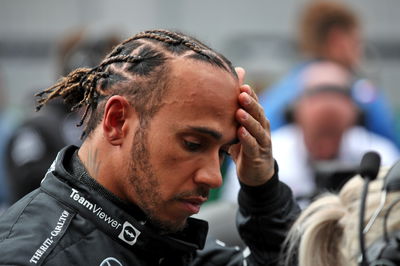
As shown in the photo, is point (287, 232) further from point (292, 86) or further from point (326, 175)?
point (292, 86)

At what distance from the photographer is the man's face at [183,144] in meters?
2.12

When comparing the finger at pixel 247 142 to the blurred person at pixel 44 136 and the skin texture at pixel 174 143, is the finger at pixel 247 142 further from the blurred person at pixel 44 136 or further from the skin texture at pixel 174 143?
the blurred person at pixel 44 136

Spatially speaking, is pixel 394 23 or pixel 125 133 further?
pixel 394 23

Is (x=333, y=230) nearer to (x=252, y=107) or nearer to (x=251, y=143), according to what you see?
(x=251, y=143)

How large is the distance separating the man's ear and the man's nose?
202mm

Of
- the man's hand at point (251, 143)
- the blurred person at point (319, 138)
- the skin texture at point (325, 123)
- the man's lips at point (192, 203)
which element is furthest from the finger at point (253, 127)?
the skin texture at point (325, 123)

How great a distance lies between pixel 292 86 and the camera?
5.50 m

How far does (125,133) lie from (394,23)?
10956 mm

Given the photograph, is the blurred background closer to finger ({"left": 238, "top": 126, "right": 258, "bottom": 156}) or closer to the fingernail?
finger ({"left": 238, "top": 126, "right": 258, "bottom": 156})

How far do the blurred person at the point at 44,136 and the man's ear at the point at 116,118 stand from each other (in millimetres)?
2743

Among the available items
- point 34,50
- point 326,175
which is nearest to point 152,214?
point 326,175

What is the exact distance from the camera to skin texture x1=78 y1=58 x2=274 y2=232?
2121 mm

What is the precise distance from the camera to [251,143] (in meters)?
2.34

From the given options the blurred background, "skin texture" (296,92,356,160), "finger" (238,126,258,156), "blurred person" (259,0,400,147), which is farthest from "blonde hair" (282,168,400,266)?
the blurred background
